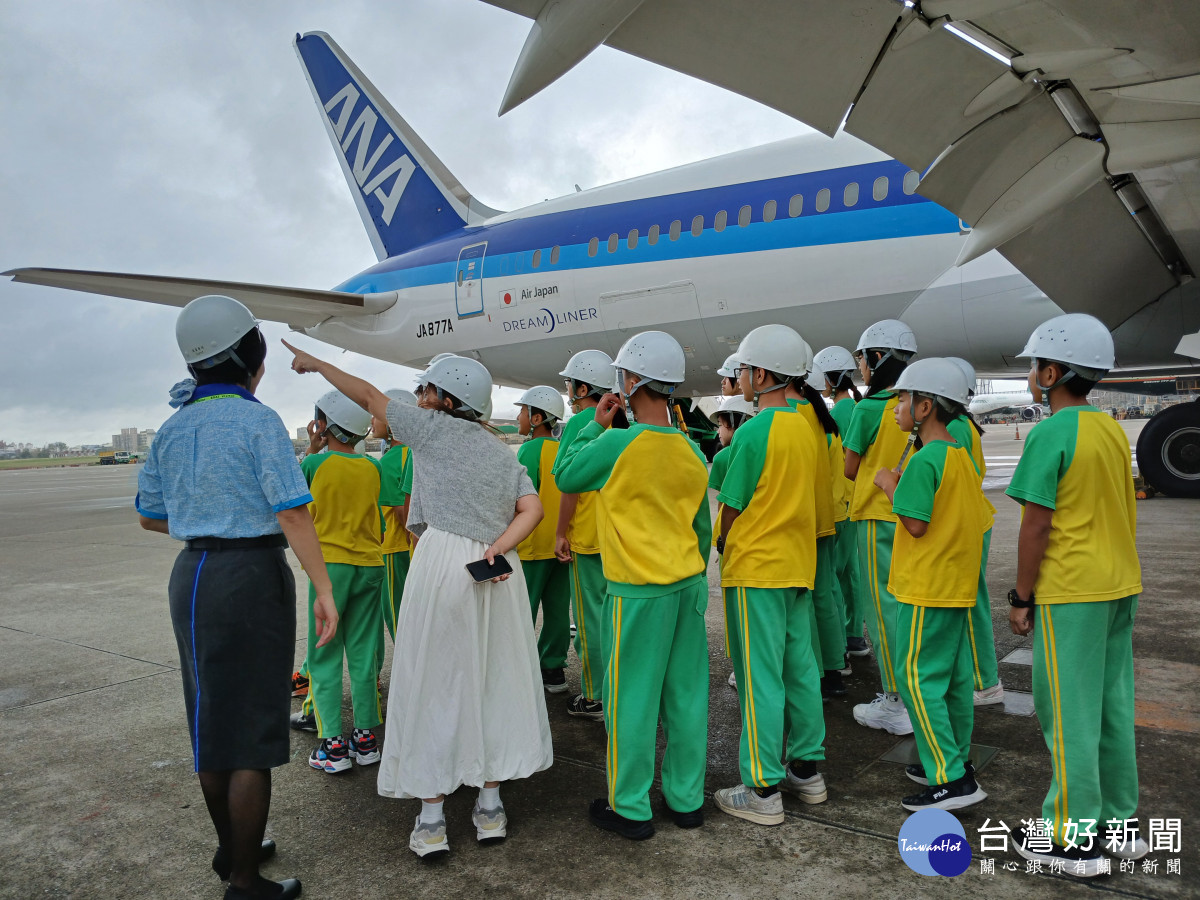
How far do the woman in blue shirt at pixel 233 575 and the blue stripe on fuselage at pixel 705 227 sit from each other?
254 inches

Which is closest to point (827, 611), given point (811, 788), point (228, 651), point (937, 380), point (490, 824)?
point (811, 788)

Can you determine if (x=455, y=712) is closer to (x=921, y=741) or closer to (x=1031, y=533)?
(x=921, y=741)

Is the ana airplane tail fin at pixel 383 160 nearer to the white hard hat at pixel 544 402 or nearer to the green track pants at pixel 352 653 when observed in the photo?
the white hard hat at pixel 544 402

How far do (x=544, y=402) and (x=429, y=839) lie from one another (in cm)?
246

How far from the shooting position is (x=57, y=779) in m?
3.35

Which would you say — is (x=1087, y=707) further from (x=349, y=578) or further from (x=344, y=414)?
(x=344, y=414)

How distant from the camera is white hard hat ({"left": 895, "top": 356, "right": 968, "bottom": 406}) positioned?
3.09 meters

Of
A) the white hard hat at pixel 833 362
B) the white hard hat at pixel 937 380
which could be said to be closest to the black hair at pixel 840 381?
the white hard hat at pixel 833 362

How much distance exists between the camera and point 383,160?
557 inches

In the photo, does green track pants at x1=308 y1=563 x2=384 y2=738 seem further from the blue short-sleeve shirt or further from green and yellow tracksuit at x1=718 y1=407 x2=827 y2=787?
green and yellow tracksuit at x1=718 y1=407 x2=827 y2=787

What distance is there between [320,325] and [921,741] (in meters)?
12.7

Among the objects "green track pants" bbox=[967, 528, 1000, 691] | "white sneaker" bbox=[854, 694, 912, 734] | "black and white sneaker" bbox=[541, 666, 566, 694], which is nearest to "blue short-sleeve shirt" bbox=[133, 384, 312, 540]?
"black and white sneaker" bbox=[541, 666, 566, 694]

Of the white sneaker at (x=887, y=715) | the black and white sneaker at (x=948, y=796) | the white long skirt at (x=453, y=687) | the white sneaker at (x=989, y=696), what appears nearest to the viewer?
the white long skirt at (x=453, y=687)

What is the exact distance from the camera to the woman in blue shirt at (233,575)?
2.35 meters
